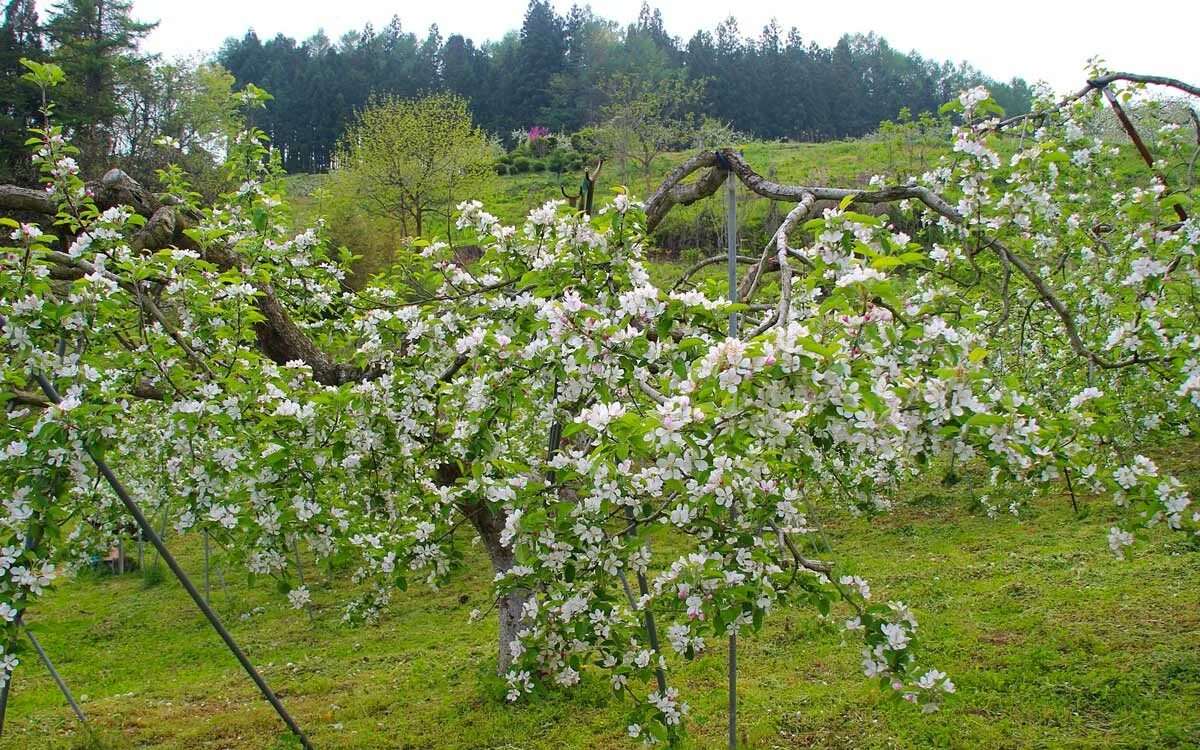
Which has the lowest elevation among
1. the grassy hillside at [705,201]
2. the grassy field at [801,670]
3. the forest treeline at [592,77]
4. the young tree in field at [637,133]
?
the grassy field at [801,670]

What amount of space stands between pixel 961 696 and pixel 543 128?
147 ft

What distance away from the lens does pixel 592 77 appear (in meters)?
47.1

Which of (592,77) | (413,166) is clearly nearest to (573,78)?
(592,77)

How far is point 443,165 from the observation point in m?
23.7

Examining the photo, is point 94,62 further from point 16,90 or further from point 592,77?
point 592,77

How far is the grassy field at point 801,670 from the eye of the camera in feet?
15.4

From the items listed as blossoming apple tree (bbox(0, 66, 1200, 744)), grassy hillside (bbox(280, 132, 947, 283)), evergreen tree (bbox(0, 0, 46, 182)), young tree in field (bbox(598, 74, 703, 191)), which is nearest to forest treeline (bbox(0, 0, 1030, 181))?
young tree in field (bbox(598, 74, 703, 191))

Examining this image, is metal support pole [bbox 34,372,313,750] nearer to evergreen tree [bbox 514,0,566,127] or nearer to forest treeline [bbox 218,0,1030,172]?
forest treeline [bbox 218,0,1030,172]

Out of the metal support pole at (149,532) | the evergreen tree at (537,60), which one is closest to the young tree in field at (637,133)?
the metal support pole at (149,532)

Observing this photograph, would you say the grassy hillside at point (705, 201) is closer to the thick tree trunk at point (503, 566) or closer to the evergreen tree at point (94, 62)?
the evergreen tree at point (94, 62)

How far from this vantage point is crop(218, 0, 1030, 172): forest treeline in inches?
1861

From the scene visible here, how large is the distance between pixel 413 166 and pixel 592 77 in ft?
87.3

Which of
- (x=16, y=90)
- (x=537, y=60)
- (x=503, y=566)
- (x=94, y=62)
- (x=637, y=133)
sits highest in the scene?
(x=537, y=60)

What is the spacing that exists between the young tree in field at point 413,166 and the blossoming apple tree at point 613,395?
61.7 feet
